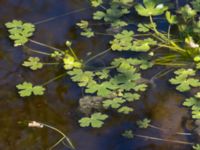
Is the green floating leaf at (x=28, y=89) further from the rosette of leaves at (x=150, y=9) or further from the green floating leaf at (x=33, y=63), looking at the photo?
the rosette of leaves at (x=150, y=9)

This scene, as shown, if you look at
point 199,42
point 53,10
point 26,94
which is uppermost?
point 53,10

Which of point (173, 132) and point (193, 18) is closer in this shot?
point (173, 132)

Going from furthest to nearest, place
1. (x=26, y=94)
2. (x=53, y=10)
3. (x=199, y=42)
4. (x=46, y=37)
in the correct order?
(x=53, y=10) < (x=46, y=37) < (x=199, y=42) < (x=26, y=94)

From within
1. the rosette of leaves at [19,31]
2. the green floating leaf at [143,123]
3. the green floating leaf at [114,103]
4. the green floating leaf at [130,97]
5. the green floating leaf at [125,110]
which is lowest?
the green floating leaf at [143,123]

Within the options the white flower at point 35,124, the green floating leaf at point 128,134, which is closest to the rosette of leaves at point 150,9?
the green floating leaf at point 128,134

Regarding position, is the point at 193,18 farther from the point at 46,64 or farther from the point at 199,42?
the point at 46,64

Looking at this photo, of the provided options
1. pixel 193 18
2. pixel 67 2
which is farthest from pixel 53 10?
pixel 193 18

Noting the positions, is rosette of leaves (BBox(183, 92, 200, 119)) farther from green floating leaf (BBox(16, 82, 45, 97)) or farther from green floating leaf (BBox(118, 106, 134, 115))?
green floating leaf (BBox(16, 82, 45, 97))
